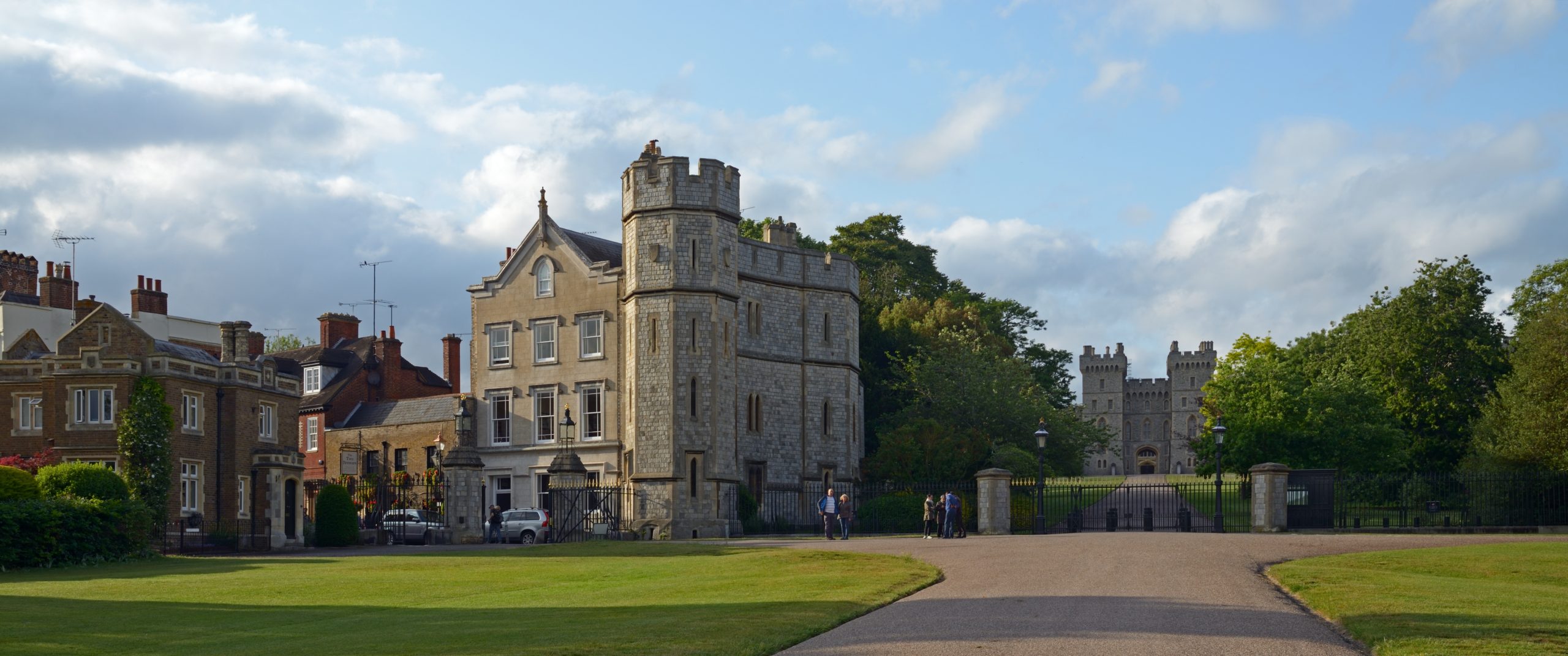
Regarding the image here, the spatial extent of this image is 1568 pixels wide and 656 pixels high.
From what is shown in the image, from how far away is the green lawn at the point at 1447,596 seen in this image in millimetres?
16297

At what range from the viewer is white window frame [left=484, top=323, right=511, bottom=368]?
56.5 meters

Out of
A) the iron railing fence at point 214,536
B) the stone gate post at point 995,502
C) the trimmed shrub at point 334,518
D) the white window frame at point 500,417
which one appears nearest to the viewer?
the stone gate post at point 995,502

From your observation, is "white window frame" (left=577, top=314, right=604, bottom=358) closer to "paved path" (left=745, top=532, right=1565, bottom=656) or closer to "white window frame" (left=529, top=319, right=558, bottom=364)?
"white window frame" (left=529, top=319, right=558, bottom=364)

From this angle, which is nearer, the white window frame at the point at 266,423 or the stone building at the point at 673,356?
the stone building at the point at 673,356

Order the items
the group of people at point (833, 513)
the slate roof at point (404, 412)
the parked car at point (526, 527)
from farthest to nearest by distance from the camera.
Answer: the slate roof at point (404, 412) → the parked car at point (526, 527) → the group of people at point (833, 513)

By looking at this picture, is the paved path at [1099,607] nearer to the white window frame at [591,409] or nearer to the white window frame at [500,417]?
the white window frame at [591,409]

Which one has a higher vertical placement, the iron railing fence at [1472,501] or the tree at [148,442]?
the tree at [148,442]

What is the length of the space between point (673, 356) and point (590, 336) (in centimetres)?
588

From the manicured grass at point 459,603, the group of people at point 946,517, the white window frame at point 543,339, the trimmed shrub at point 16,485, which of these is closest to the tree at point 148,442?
the trimmed shrub at point 16,485

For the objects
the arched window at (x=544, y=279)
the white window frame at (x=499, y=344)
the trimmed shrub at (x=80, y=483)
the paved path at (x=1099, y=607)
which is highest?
the arched window at (x=544, y=279)

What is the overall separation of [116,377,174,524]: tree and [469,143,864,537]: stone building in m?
13.5

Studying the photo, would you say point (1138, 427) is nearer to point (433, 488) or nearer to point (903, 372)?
point (903, 372)

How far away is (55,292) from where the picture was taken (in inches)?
2470

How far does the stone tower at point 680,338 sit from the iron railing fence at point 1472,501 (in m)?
19.1
